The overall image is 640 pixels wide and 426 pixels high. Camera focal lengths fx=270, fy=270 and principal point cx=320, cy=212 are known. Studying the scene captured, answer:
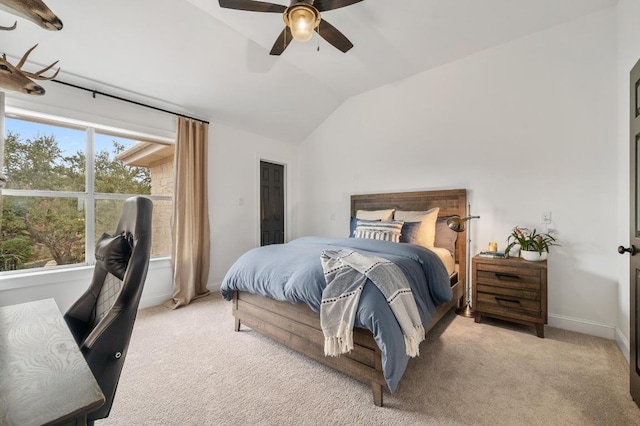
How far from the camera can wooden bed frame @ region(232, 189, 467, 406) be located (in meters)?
1.66

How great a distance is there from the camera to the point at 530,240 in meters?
2.66

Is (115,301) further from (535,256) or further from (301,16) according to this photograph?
(535,256)

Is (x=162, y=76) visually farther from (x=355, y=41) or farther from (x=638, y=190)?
(x=638, y=190)

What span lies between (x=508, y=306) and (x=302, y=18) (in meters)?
3.00

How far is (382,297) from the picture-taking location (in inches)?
64.7

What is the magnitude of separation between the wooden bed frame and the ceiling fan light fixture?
1965 mm

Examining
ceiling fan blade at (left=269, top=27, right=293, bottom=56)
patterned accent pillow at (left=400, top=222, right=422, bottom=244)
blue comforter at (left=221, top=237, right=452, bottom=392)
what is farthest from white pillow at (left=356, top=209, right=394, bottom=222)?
ceiling fan blade at (left=269, top=27, right=293, bottom=56)

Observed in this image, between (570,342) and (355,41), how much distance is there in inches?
140

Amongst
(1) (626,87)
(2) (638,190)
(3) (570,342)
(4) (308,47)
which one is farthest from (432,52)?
(3) (570,342)

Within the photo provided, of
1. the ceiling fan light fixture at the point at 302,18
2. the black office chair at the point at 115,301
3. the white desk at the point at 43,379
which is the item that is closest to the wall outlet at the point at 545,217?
the ceiling fan light fixture at the point at 302,18

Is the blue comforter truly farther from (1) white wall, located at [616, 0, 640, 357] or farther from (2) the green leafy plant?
(1) white wall, located at [616, 0, 640, 357]

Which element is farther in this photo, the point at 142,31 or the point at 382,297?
the point at 142,31

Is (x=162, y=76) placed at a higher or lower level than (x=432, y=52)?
lower

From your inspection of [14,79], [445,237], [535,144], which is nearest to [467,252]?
[445,237]
